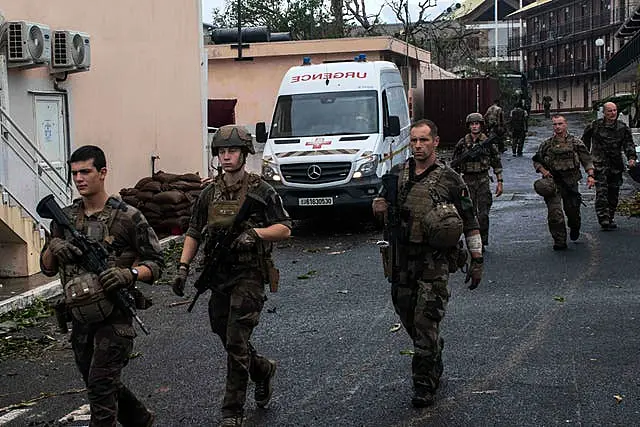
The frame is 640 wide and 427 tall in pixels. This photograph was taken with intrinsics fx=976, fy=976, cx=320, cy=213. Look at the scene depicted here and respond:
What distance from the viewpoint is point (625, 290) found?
33.7ft

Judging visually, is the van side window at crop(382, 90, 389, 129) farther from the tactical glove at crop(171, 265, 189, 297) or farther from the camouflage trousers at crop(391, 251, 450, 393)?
the tactical glove at crop(171, 265, 189, 297)

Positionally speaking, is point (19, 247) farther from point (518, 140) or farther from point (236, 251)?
point (518, 140)

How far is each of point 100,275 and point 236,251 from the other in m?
1.06

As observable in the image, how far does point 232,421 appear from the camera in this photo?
5.89m

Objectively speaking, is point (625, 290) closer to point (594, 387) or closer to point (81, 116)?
point (594, 387)

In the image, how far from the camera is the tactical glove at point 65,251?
5238 mm

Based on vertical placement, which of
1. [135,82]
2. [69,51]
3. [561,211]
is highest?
[69,51]

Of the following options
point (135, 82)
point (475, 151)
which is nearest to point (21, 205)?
point (475, 151)

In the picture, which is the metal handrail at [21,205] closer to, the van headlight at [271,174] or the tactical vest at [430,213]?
the van headlight at [271,174]

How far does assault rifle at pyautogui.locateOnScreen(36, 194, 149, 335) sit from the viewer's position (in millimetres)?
5262

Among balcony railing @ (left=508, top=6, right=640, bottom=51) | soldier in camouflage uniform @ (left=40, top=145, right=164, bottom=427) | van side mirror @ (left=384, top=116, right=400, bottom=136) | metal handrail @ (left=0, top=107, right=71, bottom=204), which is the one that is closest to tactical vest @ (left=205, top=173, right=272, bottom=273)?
soldier in camouflage uniform @ (left=40, top=145, right=164, bottom=427)

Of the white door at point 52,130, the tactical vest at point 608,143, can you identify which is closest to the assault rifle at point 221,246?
the white door at point 52,130

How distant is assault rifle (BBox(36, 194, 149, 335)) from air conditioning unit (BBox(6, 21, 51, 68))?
8.58m

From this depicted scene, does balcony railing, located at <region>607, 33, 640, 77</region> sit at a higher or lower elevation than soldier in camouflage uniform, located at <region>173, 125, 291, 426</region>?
higher
